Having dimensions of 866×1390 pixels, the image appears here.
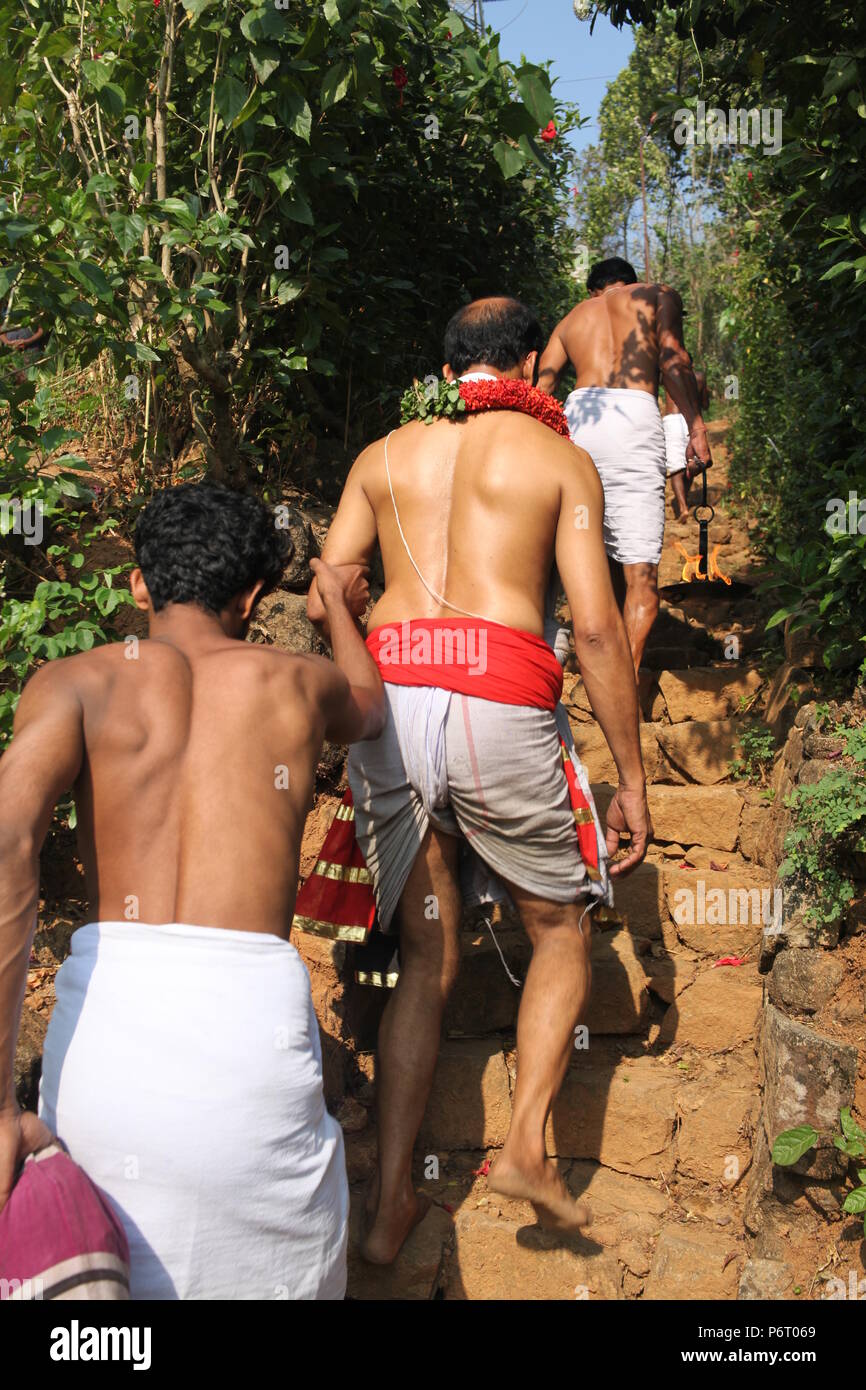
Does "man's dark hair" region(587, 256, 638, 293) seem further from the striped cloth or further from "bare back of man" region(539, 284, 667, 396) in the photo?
the striped cloth

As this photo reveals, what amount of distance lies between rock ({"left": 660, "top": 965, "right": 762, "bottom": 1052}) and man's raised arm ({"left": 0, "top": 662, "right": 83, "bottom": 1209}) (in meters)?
2.25

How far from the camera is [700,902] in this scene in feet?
12.5

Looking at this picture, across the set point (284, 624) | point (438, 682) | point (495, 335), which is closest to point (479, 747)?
point (438, 682)

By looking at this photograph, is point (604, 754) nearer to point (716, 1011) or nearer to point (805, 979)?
point (716, 1011)

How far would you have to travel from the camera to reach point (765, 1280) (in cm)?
270

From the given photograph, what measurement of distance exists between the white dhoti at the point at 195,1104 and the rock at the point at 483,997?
1588 millimetres

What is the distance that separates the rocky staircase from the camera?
2.84 meters

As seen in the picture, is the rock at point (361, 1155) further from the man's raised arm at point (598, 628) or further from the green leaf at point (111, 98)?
the green leaf at point (111, 98)

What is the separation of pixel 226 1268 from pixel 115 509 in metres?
3.50

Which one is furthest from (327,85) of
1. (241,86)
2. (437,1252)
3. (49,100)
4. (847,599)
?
(437,1252)

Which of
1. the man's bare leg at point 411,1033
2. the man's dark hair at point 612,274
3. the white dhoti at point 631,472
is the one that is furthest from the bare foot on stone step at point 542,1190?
the man's dark hair at point 612,274

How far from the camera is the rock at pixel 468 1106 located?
3236 millimetres

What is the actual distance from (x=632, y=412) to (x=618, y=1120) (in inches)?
103

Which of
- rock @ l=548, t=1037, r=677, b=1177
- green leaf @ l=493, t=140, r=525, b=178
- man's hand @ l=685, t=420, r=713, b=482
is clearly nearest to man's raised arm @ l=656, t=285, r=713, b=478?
man's hand @ l=685, t=420, r=713, b=482
